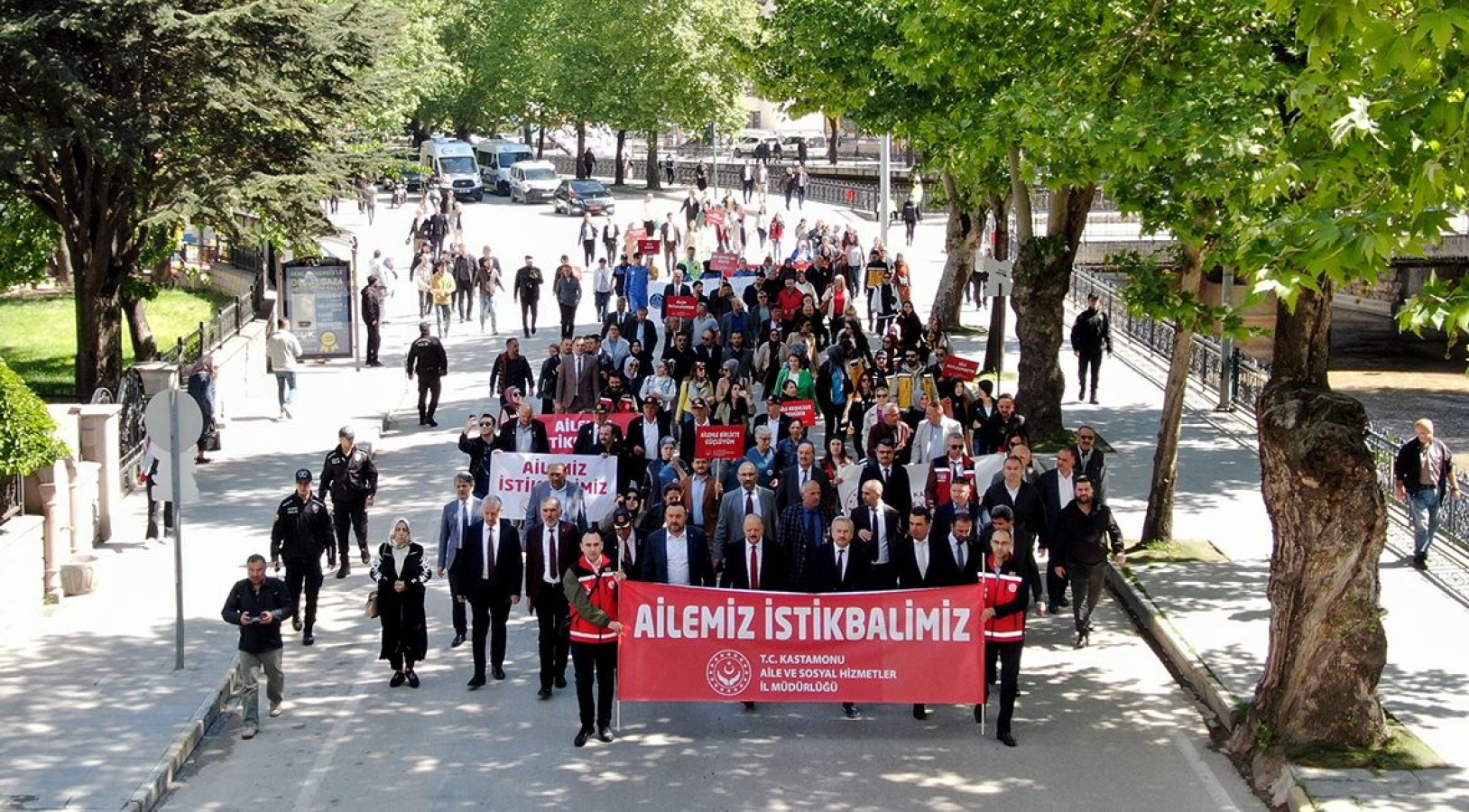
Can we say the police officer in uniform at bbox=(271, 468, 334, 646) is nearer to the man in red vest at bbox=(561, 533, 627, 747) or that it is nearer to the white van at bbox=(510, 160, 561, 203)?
the man in red vest at bbox=(561, 533, 627, 747)

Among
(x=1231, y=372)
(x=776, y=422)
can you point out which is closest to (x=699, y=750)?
(x=776, y=422)

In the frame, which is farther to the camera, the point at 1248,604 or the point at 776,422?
the point at 776,422

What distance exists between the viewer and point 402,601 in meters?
14.5

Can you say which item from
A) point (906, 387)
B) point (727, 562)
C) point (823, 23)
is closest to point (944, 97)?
point (823, 23)

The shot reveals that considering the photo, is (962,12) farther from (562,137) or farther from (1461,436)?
(562,137)

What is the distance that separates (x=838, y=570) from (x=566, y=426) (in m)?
6.81

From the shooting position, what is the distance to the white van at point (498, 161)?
70812mm

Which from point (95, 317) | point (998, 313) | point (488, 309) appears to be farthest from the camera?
point (488, 309)

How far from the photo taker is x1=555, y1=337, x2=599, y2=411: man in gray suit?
23.4 meters

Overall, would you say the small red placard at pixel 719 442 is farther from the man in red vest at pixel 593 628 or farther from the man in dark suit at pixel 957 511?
the man in red vest at pixel 593 628

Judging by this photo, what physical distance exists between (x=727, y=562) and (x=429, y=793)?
3097 millimetres

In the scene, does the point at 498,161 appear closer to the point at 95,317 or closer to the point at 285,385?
the point at 95,317

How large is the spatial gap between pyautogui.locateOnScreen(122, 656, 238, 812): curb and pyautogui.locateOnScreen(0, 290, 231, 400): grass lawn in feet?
58.2

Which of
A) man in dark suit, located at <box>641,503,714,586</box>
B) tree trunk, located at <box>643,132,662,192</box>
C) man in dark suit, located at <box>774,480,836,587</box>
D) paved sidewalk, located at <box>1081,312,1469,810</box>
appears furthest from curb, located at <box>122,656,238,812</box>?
tree trunk, located at <box>643,132,662,192</box>
